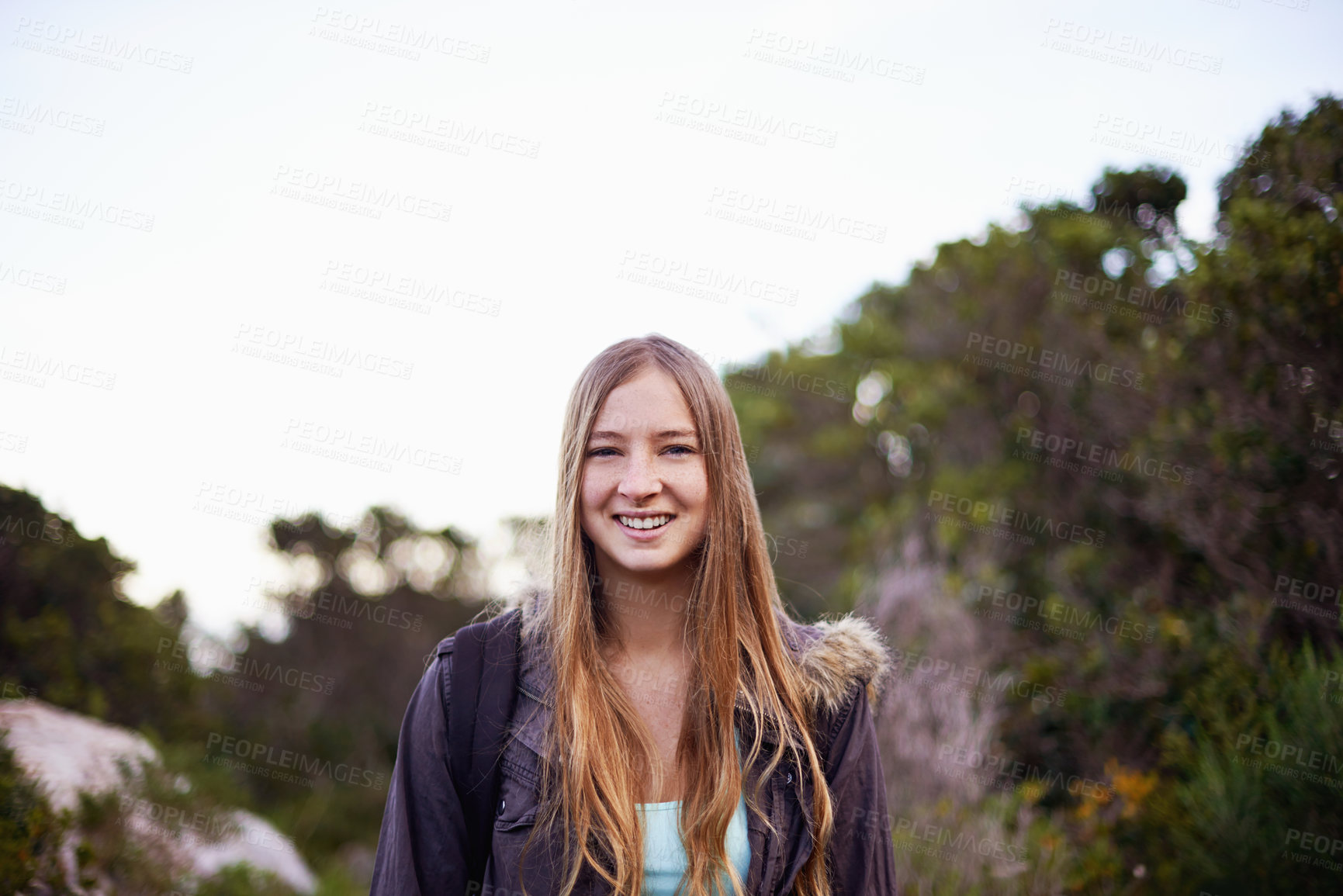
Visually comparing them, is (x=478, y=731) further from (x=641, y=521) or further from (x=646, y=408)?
(x=646, y=408)

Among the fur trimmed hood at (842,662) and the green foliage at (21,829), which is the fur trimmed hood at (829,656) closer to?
the fur trimmed hood at (842,662)

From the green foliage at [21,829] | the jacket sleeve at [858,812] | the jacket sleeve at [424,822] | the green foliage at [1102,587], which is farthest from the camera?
the green foliage at [1102,587]

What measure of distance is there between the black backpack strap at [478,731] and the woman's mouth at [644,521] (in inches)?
17.6

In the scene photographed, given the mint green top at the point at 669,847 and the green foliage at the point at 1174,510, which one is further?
the green foliage at the point at 1174,510

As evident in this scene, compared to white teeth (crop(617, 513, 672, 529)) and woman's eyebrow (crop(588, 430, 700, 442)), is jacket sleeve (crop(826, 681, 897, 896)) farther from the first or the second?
woman's eyebrow (crop(588, 430, 700, 442))

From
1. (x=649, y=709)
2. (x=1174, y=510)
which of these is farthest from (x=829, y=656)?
(x=1174, y=510)

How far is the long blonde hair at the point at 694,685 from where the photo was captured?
207cm

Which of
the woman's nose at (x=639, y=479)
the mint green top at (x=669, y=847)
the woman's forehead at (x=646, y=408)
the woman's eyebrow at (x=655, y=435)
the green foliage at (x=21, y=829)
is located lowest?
the green foliage at (x=21, y=829)

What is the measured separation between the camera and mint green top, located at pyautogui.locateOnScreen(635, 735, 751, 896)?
206 cm

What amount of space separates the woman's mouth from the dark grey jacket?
0.43 m

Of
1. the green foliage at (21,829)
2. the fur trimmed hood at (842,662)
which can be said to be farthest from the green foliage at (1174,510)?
the green foliage at (21,829)

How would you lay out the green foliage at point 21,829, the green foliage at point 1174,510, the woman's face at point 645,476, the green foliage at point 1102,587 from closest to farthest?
the woman's face at point 645,476 < the green foliage at point 21,829 < the green foliage at point 1102,587 < the green foliage at point 1174,510

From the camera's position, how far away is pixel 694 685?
235cm

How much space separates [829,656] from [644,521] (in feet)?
2.12
